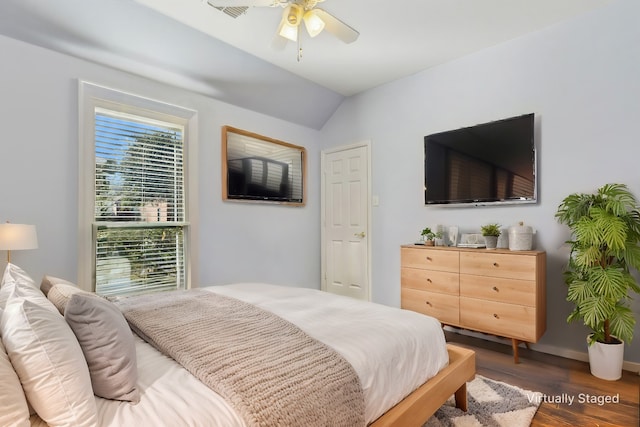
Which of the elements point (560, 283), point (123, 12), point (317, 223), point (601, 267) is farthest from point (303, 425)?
point (317, 223)

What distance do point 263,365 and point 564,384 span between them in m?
2.22

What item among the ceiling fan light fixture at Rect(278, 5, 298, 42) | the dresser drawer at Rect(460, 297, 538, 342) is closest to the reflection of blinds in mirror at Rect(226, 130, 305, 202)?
the ceiling fan light fixture at Rect(278, 5, 298, 42)

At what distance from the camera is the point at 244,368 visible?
43.8 inches

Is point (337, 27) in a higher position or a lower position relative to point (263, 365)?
higher

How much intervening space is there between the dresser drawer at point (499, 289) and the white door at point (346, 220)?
1.42 meters

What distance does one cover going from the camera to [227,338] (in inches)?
53.5

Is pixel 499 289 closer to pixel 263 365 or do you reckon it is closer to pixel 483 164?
pixel 483 164

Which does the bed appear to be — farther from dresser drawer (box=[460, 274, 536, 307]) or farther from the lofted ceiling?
the lofted ceiling

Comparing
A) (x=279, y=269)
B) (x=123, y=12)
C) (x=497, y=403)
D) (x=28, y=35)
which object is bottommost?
(x=497, y=403)

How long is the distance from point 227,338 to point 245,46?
106 inches

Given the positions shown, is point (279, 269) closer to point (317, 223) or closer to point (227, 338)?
point (317, 223)

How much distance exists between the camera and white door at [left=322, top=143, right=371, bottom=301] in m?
4.10

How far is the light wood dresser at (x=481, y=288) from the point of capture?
250 centimetres

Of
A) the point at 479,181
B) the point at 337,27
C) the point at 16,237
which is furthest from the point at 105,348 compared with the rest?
the point at 479,181
